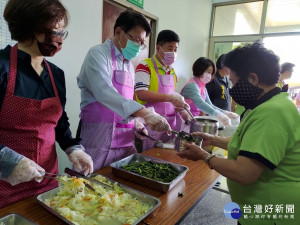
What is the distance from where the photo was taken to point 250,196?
113 centimetres

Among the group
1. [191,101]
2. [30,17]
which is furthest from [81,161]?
[191,101]

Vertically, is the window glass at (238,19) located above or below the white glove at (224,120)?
above

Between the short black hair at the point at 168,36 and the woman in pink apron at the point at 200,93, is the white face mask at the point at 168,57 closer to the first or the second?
the short black hair at the point at 168,36

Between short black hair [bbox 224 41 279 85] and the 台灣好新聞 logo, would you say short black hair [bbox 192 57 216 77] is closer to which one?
short black hair [bbox 224 41 279 85]

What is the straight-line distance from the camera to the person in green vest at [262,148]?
38.4 inches

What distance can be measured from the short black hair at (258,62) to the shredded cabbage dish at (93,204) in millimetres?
865

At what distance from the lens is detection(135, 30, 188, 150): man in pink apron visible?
2.09 m

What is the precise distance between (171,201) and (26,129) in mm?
838

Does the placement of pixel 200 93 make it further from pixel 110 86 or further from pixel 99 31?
pixel 110 86

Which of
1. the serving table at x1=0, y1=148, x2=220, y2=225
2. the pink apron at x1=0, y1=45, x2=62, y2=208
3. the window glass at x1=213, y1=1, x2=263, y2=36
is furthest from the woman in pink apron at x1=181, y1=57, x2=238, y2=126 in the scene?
the window glass at x1=213, y1=1, x2=263, y2=36

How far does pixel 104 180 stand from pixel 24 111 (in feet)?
1.85

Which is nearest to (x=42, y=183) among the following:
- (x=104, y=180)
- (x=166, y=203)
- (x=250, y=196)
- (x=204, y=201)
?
(x=104, y=180)

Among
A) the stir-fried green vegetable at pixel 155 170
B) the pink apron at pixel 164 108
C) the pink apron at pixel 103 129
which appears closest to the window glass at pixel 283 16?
the pink apron at pixel 164 108

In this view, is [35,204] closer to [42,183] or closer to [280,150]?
[42,183]
